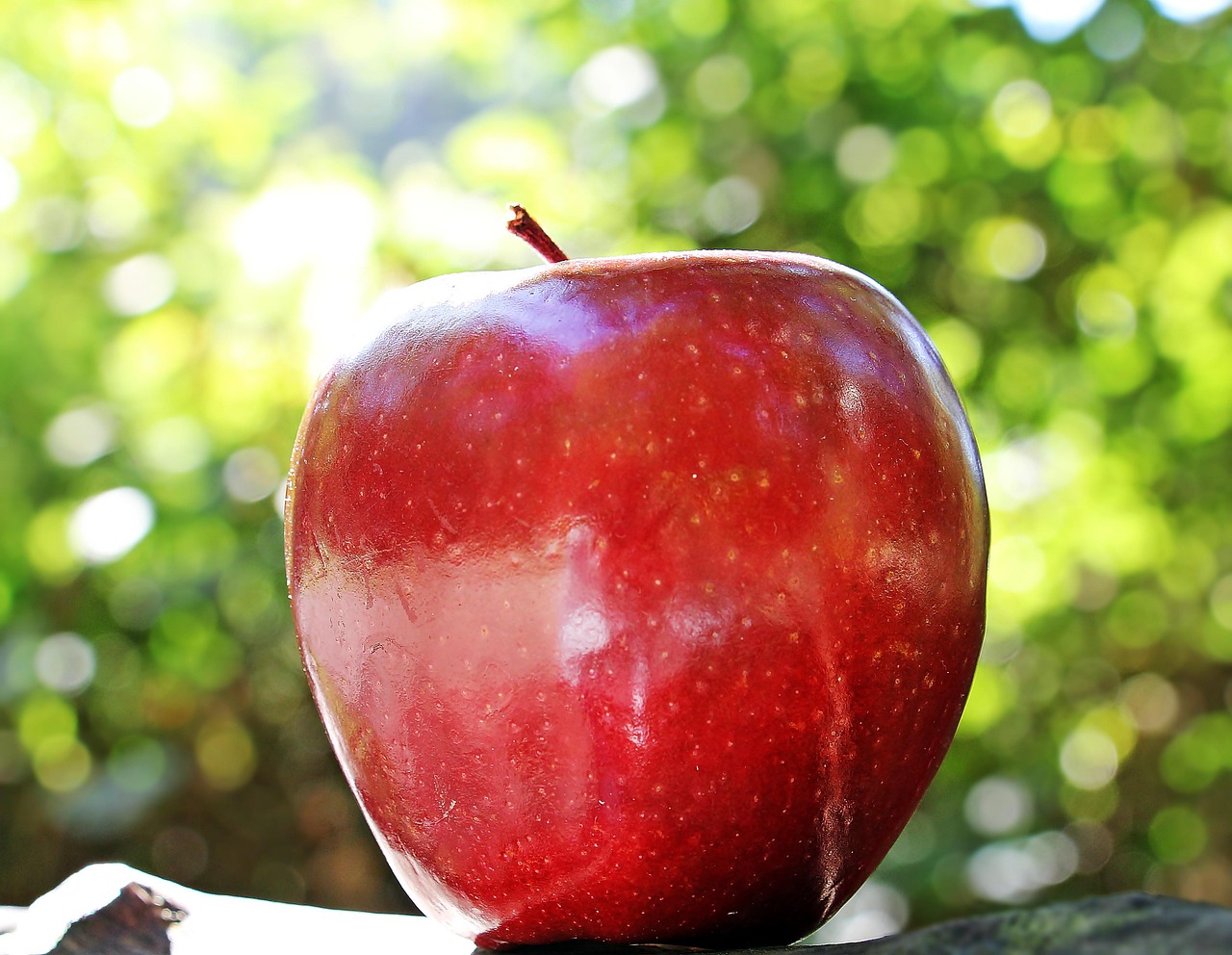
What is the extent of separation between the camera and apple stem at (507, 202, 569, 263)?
866mm

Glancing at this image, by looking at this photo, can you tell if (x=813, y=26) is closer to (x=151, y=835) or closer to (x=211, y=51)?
(x=211, y=51)

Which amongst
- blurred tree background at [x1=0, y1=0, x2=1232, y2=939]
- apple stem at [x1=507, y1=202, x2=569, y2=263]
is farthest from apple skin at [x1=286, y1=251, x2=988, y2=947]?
blurred tree background at [x1=0, y1=0, x2=1232, y2=939]

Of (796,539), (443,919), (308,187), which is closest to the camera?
(796,539)

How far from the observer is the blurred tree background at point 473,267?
1.86 m

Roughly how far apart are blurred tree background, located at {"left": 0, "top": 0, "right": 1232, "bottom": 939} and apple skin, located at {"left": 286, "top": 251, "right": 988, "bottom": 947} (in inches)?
43.8

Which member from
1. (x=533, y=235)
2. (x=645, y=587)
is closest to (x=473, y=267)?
(x=533, y=235)

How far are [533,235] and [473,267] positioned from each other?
96 cm

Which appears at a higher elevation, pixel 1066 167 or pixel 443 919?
pixel 1066 167

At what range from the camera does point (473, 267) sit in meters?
1.82

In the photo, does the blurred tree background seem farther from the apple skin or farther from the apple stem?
the apple skin

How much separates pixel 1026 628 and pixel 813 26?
98 cm

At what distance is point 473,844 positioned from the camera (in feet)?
2.40

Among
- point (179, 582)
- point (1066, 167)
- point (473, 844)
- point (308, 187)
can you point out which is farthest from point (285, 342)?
point (473, 844)

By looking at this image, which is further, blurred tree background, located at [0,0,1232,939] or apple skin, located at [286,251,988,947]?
blurred tree background, located at [0,0,1232,939]
